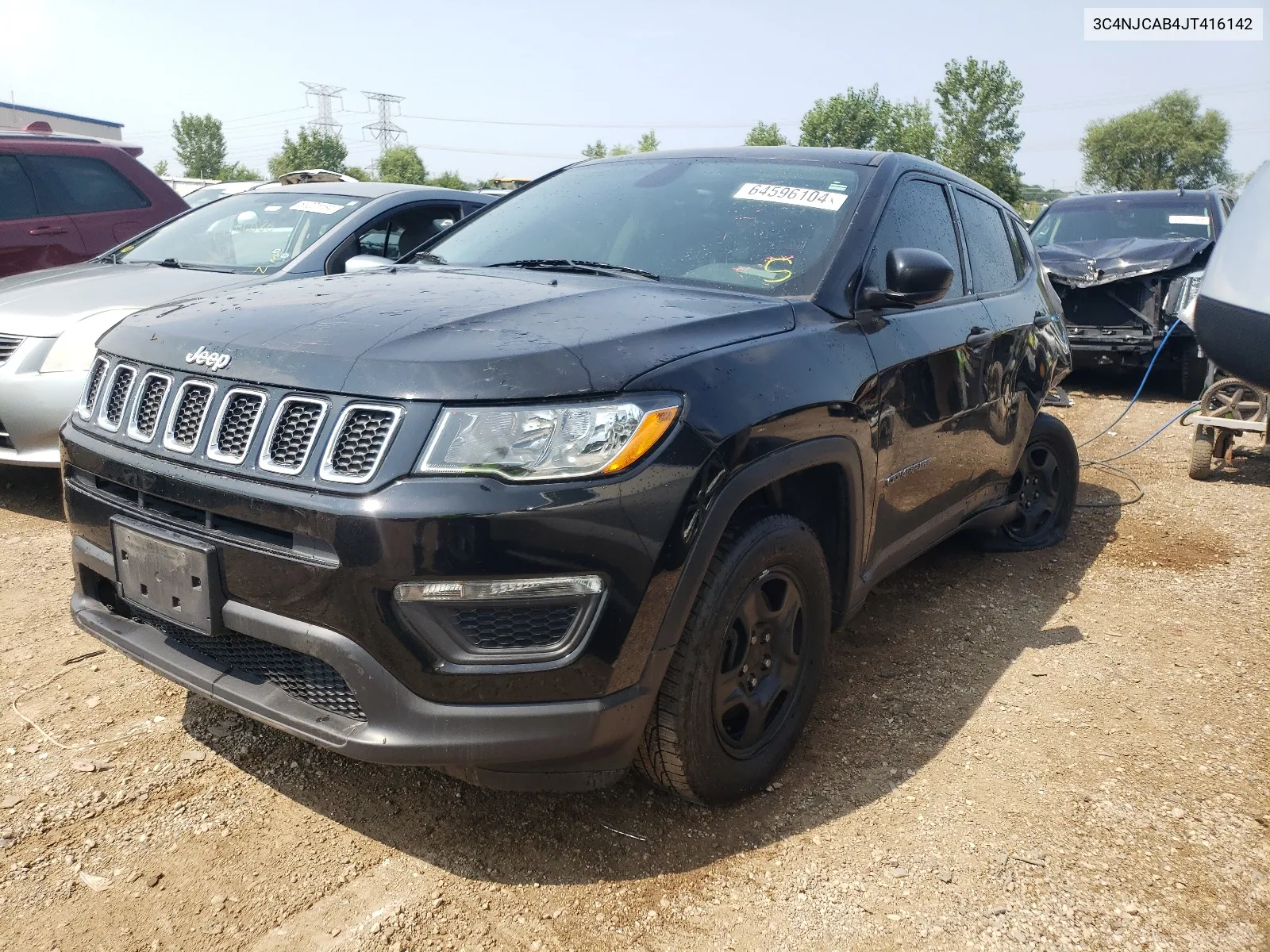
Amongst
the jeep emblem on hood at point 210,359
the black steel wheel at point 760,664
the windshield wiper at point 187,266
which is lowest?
the black steel wheel at point 760,664

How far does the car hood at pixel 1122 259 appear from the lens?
881 cm

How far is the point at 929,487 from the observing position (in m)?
3.41

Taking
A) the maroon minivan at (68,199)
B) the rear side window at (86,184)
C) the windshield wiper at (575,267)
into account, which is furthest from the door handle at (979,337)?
the rear side window at (86,184)

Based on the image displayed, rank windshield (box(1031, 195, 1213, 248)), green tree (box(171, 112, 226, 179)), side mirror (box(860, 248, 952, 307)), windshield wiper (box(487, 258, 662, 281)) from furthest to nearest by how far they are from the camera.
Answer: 1. green tree (box(171, 112, 226, 179))
2. windshield (box(1031, 195, 1213, 248))
3. windshield wiper (box(487, 258, 662, 281))
4. side mirror (box(860, 248, 952, 307))

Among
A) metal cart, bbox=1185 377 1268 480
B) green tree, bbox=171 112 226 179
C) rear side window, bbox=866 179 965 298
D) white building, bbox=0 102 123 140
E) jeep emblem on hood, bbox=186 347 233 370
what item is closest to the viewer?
jeep emblem on hood, bbox=186 347 233 370

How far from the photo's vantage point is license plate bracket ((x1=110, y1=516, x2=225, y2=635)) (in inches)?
85.0

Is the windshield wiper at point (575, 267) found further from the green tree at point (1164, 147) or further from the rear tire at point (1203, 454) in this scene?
the green tree at point (1164, 147)

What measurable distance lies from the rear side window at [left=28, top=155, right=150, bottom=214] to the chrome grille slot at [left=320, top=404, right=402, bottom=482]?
20.1 ft

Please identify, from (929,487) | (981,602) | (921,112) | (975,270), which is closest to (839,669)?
(929,487)

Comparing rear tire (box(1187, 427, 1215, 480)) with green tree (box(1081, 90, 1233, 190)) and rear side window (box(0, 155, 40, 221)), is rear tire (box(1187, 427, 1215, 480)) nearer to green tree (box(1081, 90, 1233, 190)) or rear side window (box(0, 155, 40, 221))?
rear side window (box(0, 155, 40, 221))

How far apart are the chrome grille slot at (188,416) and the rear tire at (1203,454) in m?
6.01

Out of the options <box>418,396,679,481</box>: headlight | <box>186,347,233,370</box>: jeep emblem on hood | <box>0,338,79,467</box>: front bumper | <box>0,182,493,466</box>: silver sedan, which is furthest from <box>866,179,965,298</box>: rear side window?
<box>0,338,79,467</box>: front bumper

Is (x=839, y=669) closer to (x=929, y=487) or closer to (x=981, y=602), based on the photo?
(x=929, y=487)

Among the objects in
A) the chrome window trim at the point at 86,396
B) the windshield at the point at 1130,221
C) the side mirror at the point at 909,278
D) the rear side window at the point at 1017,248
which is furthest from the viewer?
the windshield at the point at 1130,221
